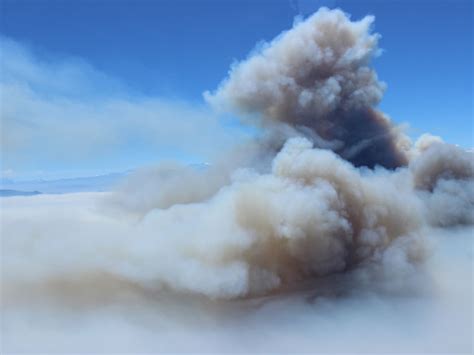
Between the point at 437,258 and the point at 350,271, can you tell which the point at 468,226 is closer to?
the point at 437,258

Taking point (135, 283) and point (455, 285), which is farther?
point (455, 285)

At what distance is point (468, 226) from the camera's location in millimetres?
26078

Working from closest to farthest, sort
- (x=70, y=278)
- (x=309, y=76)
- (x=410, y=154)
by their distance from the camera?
(x=70, y=278)
(x=309, y=76)
(x=410, y=154)

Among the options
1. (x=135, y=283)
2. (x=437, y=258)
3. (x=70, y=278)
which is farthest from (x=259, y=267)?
(x=437, y=258)

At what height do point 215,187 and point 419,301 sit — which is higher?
point 215,187

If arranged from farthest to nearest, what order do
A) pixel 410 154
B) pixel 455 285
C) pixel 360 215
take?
pixel 410 154 → pixel 360 215 → pixel 455 285

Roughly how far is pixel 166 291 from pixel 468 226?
2350 cm

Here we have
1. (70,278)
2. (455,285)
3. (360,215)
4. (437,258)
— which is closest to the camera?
(70,278)

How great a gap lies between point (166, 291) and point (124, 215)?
9.70 meters

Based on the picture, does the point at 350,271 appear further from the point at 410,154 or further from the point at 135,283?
the point at 410,154

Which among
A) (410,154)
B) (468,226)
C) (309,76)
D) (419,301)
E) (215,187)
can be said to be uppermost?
(309,76)

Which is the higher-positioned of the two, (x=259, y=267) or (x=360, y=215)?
(x=360, y=215)

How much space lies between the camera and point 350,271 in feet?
49.8

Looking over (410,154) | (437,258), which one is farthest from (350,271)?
(410,154)
